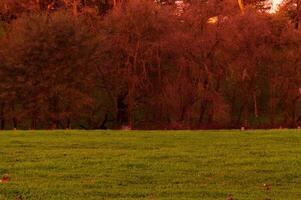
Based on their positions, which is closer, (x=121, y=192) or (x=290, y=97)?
(x=121, y=192)

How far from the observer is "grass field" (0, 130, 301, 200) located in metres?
11.6

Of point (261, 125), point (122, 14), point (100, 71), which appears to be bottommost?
point (261, 125)

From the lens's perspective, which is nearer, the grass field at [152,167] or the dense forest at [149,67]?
the grass field at [152,167]

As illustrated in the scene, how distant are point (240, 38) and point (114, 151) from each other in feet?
109

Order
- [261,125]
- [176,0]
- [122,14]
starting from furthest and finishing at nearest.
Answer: [176,0], [261,125], [122,14]

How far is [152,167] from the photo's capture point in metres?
14.5

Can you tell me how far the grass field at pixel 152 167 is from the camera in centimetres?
1161

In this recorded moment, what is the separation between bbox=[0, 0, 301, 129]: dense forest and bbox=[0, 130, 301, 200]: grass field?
2370 cm

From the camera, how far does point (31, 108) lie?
44.5m

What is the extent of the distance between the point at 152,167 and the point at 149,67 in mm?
35046

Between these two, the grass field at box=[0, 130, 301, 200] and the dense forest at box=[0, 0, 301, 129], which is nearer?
the grass field at box=[0, 130, 301, 200]

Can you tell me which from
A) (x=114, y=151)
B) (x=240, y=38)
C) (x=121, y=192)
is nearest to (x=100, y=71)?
(x=240, y=38)

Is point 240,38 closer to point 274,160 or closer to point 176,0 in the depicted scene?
point 176,0

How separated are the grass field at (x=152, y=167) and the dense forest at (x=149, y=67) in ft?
77.7
